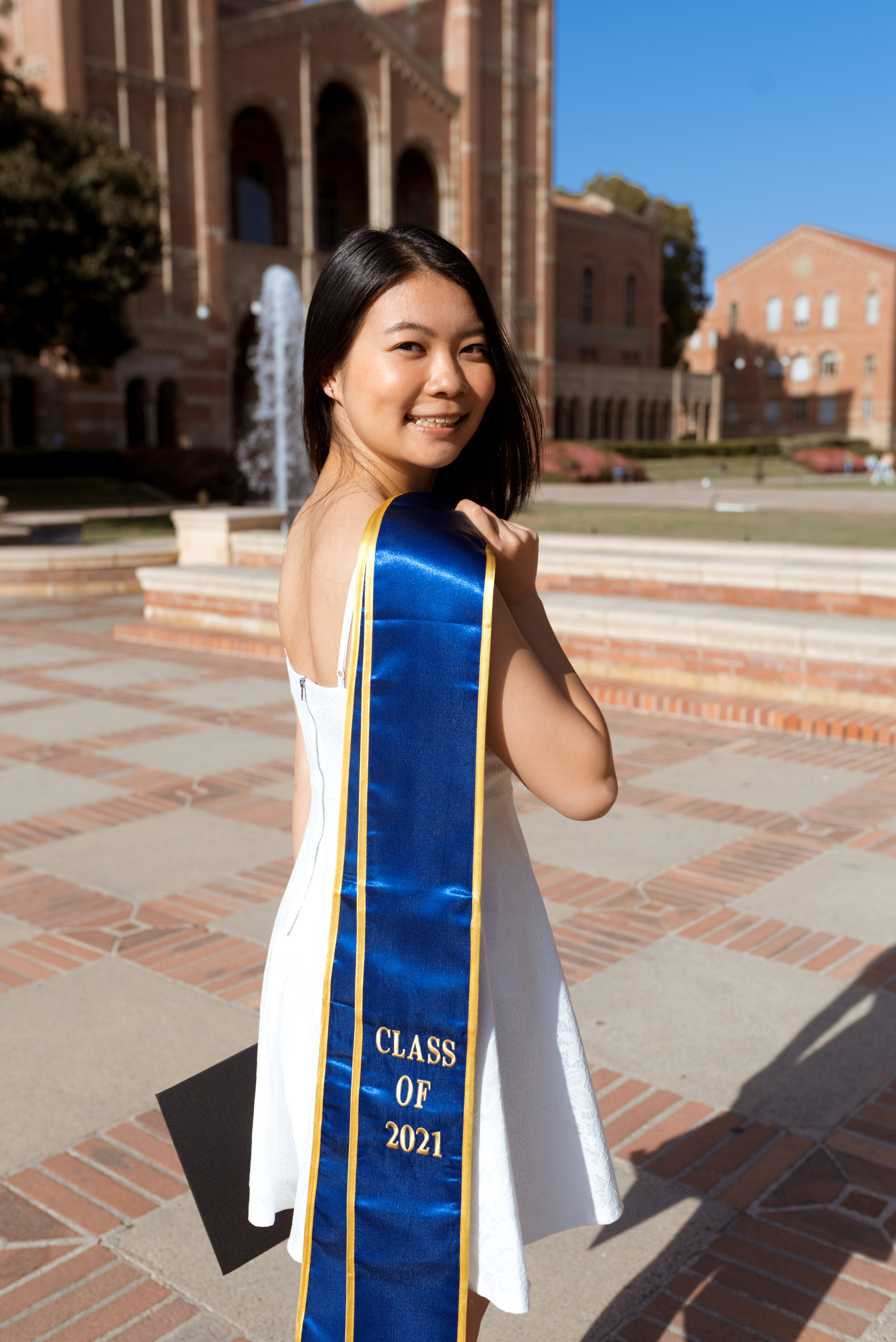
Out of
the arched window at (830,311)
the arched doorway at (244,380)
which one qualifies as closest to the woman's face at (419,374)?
the arched doorway at (244,380)

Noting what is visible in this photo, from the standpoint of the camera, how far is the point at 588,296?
58.6 meters

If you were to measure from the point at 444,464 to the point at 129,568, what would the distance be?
13.5 metres

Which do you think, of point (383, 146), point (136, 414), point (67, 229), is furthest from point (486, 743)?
point (383, 146)

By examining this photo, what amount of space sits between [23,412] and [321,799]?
37505mm

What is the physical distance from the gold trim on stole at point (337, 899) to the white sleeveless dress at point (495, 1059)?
3 centimetres

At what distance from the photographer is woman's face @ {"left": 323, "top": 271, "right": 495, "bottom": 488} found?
1.46 metres

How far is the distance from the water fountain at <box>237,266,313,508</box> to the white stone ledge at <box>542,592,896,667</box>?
64.4ft

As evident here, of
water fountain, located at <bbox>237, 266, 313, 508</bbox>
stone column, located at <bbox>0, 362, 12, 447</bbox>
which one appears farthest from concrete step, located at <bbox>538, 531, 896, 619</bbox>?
stone column, located at <bbox>0, 362, 12, 447</bbox>

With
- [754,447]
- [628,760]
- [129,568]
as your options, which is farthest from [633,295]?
[628,760]

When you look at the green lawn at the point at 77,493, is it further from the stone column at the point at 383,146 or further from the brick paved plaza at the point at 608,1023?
the brick paved plaza at the point at 608,1023

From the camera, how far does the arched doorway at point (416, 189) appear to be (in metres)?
47.8

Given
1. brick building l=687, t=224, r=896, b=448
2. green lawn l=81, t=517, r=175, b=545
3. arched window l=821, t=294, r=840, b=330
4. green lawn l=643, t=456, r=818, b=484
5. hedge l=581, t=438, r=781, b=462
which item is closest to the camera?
green lawn l=81, t=517, r=175, b=545

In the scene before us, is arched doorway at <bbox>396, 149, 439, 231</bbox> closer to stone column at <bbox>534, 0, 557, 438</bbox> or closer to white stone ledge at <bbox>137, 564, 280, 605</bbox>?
stone column at <bbox>534, 0, 557, 438</bbox>

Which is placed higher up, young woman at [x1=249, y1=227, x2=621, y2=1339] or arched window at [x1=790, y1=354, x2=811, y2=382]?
arched window at [x1=790, y1=354, x2=811, y2=382]
